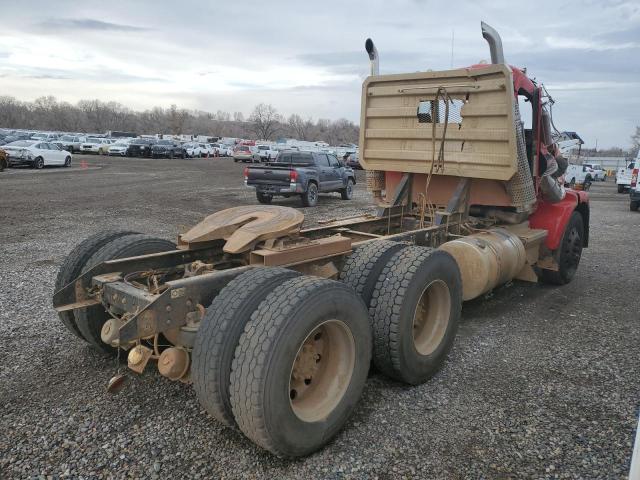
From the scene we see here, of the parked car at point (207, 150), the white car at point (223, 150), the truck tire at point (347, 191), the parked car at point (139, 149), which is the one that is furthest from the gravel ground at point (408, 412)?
the white car at point (223, 150)

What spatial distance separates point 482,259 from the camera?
5.02 m

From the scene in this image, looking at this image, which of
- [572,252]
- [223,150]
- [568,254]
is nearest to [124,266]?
[568,254]

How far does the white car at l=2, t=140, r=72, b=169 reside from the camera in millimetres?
27266

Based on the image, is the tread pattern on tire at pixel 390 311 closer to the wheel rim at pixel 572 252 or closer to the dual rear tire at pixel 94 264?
the dual rear tire at pixel 94 264

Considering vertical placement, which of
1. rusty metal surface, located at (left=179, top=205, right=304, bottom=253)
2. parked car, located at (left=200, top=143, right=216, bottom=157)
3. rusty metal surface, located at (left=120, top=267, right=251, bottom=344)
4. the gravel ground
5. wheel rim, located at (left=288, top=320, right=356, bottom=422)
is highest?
parked car, located at (left=200, top=143, right=216, bottom=157)

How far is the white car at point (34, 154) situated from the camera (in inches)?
1073

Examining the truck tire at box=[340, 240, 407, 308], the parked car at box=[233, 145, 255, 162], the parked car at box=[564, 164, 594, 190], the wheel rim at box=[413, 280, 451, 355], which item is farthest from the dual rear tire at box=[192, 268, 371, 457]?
the parked car at box=[233, 145, 255, 162]

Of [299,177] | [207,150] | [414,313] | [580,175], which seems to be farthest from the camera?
[207,150]

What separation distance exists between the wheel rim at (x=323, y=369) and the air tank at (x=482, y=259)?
2.29m

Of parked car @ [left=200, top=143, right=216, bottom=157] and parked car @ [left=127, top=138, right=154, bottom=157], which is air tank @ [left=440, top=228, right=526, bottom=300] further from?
parked car @ [left=200, top=143, right=216, bottom=157]

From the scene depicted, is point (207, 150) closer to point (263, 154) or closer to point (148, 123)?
point (263, 154)

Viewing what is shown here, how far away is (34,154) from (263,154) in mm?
20478

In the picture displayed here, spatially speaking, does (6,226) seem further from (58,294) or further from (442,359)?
(442,359)

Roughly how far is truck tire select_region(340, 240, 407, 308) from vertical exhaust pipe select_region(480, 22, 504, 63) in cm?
303
